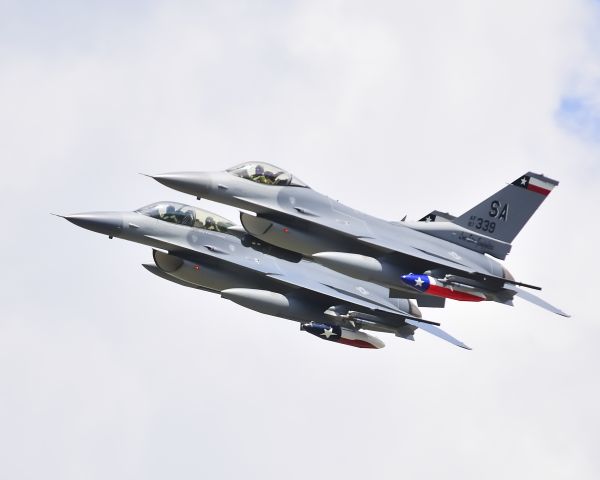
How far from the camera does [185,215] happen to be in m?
38.3

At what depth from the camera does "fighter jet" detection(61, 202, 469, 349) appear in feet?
123

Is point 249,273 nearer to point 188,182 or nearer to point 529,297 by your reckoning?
point 188,182

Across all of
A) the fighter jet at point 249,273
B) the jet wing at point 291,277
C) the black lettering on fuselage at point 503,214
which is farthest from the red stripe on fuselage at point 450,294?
the black lettering on fuselage at point 503,214

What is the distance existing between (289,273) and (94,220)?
6.00 meters

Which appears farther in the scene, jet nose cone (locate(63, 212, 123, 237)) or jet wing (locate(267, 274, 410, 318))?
jet wing (locate(267, 274, 410, 318))

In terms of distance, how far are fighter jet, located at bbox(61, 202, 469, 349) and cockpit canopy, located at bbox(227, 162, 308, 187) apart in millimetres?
2252

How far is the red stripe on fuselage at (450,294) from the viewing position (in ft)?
117

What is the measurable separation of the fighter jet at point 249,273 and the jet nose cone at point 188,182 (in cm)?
252

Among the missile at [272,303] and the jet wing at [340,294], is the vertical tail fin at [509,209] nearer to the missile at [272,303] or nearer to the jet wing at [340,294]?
the jet wing at [340,294]

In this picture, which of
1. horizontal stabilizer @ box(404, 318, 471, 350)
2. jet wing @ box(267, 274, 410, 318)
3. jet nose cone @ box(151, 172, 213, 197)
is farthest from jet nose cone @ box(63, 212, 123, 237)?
horizontal stabilizer @ box(404, 318, 471, 350)

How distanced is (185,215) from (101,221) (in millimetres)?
2752

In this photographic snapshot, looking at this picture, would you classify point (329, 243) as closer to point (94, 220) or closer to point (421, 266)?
point (421, 266)

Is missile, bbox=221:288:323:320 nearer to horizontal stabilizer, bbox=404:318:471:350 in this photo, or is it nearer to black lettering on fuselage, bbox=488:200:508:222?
horizontal stabilizer, bbox=404:318:471:350

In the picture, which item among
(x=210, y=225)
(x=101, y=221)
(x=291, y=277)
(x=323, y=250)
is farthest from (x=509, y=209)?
(x=101, y=221)
